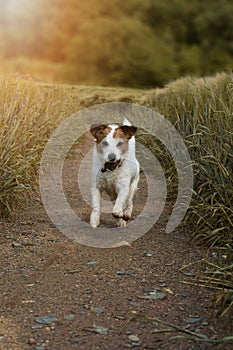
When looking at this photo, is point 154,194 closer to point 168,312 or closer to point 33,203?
point 33,203

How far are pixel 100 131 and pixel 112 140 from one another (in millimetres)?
107

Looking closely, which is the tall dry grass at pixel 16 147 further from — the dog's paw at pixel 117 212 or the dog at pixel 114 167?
the dog's paw at pixel 117 212

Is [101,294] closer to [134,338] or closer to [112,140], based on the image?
[134,338]

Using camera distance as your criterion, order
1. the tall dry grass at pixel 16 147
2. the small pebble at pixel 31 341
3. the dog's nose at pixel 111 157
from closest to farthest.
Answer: the small pebble at pixel 31 341, the dog's nose at pixel 111 157, the tall dry grass at pixel 16 147

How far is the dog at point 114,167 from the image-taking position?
4398 mm

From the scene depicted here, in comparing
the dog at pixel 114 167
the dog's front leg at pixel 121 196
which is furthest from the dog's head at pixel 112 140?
the dog's front leg at pixel 121 196

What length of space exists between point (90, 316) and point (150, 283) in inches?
22.7

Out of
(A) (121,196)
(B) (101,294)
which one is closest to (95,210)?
(A) (121,196)

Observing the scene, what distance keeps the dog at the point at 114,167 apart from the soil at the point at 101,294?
22cm

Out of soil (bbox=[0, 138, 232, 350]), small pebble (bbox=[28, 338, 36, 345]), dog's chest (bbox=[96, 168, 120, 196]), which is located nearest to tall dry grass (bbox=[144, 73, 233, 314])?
soil (bbox=[0, 138, 232, 350])

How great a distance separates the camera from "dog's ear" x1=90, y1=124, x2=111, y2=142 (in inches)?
174

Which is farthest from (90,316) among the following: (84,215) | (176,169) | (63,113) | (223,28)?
(223,28)

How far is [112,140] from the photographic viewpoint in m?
4.41

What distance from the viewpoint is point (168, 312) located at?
3215 mm
